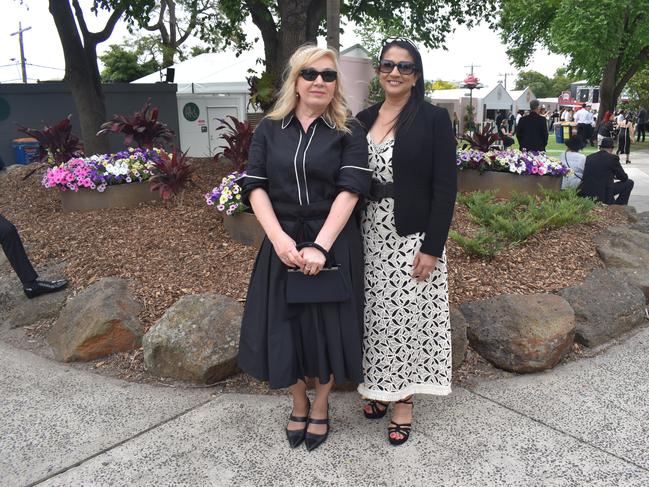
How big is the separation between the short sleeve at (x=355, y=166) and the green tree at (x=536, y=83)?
110 meters

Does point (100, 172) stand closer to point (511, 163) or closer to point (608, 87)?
point (511, 163)

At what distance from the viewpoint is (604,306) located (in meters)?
4.02

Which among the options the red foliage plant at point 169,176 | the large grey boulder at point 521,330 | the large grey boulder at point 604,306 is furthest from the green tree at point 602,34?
the large grey boulder at point 521,330

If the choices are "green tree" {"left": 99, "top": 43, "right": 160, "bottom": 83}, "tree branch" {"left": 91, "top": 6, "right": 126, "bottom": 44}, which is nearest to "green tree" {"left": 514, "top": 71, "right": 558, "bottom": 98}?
"green tree" {"left": 99, "top": 43, "right": 160, "bottom": 83}

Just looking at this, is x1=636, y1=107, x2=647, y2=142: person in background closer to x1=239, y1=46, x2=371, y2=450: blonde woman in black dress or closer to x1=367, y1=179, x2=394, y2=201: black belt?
x1=367, y1=179, x2=394, y2=201: black belt

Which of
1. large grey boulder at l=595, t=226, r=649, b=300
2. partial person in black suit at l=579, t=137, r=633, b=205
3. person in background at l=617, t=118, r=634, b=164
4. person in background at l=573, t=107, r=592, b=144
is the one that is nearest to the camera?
large grey boulder at l=595, t=226, r=649, b=300

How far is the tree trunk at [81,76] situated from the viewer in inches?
289

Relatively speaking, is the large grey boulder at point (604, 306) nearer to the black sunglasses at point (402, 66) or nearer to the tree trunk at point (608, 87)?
the black sunglasses at point (402, 66)

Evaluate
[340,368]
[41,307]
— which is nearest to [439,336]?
[340,368]

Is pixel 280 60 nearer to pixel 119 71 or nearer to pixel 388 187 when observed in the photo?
pixel 388 187

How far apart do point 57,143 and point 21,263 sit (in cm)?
356

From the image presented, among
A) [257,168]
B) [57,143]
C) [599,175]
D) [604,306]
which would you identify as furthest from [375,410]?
[57,143]

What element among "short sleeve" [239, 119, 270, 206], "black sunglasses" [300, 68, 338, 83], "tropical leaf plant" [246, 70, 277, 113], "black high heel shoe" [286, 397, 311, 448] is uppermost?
"tropical leaf plant" [246, 70, 277, 113]

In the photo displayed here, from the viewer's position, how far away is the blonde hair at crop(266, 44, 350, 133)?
246 centimetres
